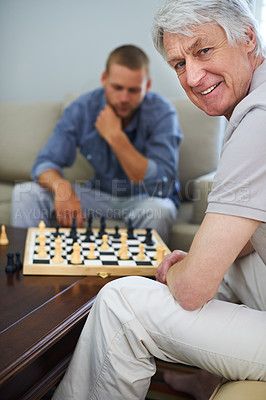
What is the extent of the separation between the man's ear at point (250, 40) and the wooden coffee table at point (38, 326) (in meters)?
0.78

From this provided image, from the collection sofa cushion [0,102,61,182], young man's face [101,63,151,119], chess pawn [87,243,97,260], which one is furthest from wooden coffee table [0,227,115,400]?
sofa cushion [0,102,61,182]

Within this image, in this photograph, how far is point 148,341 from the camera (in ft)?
3.33

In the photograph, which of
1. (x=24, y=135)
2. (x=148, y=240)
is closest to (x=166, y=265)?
(x=148, y=240)

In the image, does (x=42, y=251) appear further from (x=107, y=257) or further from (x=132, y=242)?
(x=132, y=242)

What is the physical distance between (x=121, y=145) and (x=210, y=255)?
1.56 metres

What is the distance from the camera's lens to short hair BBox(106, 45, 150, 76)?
7.98 feet

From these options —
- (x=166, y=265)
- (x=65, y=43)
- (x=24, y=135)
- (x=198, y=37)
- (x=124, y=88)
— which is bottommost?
(x=166, y=265)

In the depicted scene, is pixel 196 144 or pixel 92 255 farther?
pixel 196 144

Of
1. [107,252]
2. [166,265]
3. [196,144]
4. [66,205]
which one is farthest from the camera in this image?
[196,144]

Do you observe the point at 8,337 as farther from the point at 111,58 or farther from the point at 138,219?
the point at 111,58

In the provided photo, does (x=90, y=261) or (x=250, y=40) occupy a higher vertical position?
(x=250, y=40)

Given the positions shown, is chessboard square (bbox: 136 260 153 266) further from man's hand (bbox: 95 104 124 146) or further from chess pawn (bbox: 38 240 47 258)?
man's hand (bbox: 95 104 124 146)

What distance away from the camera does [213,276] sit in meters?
0.94

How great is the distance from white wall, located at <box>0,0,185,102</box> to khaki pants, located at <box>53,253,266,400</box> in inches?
93.6
